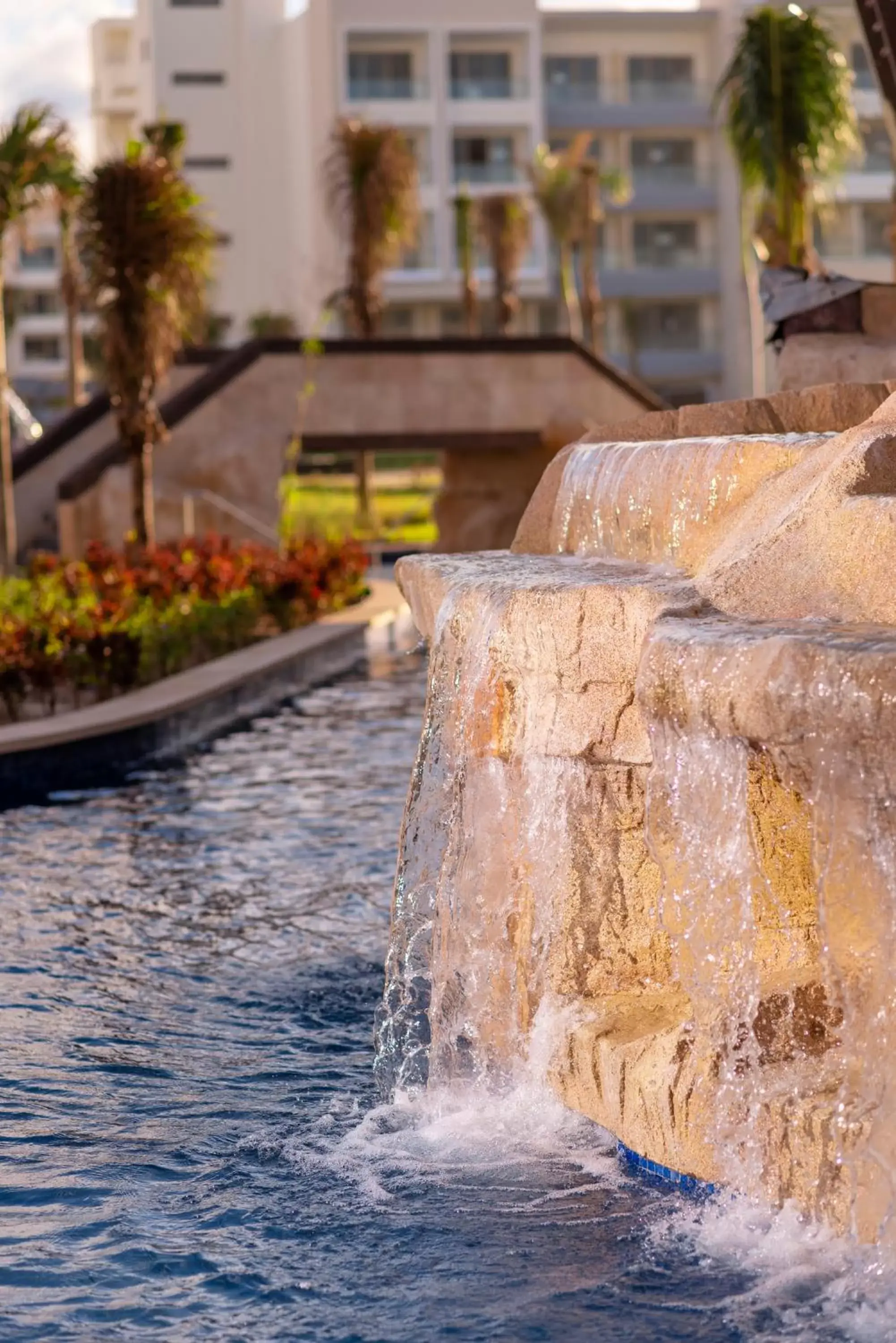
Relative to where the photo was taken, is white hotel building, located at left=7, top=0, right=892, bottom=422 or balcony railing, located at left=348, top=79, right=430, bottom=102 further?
white hotel building, located at left=7, top=0, right=892, bottom=422

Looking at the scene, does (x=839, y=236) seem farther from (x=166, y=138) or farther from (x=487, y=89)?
(x=166, y=138)

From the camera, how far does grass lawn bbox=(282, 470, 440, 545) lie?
99.4ft

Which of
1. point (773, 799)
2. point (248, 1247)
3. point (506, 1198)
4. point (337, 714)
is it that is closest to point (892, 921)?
point (773, 799)

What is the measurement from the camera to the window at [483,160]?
186ft

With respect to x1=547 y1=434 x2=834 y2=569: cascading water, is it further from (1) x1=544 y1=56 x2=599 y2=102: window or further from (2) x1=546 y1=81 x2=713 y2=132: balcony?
(1) x1=544 y1=56 x2=599 y2=102: window

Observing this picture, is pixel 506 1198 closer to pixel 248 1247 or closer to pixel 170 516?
pixel 248 1247

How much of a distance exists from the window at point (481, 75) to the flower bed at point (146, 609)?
3614 centimetres

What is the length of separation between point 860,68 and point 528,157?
10057mm

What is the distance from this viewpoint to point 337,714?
14688 mm

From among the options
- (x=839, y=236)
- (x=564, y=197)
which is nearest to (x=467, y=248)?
(x=564, y=197)

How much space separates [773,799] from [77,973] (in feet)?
11.3

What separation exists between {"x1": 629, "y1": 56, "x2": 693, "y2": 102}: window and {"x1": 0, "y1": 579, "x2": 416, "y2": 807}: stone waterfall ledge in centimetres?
4303

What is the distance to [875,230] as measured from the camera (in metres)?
58.1

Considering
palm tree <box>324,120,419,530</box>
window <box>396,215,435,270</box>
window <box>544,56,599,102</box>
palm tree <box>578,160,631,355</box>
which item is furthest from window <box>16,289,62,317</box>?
palm tree <box>324,120,419,530</box>
